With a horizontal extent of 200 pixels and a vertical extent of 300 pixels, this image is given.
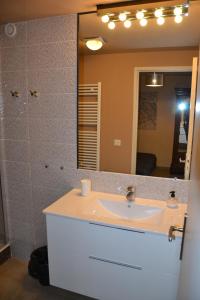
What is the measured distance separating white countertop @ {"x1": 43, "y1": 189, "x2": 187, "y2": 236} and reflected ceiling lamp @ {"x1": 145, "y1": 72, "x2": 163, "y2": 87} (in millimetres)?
909

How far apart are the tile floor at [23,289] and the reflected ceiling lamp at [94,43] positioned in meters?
2.09

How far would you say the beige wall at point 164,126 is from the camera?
1.72 m

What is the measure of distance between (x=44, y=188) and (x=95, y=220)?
80cm

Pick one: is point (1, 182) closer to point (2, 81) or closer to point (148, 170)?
point (2, 81)

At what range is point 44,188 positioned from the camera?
2162mm

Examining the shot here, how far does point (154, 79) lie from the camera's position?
1.77 m

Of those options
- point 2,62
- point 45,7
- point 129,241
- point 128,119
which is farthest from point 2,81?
point 129,241

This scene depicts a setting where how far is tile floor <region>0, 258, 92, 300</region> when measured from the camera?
1.97 meters

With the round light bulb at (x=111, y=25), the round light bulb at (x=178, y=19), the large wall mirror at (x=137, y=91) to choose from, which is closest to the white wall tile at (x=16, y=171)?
the large wall mirror at (x=137, y=91)

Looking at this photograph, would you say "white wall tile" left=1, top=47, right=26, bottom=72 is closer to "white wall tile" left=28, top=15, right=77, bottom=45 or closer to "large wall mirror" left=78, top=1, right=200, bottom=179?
"white wall tile" left=28, top=15, right=77, bottom=45

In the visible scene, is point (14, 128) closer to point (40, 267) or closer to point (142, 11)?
point (40, 267)

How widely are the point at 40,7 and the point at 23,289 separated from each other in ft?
7.64

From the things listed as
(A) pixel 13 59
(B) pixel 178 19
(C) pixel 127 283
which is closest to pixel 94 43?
(B) pixel 178 19

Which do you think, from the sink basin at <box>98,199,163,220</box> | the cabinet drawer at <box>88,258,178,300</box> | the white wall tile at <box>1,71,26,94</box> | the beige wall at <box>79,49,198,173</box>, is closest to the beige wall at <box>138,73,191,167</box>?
the beige wall at <box>79,49,198,173</box>
